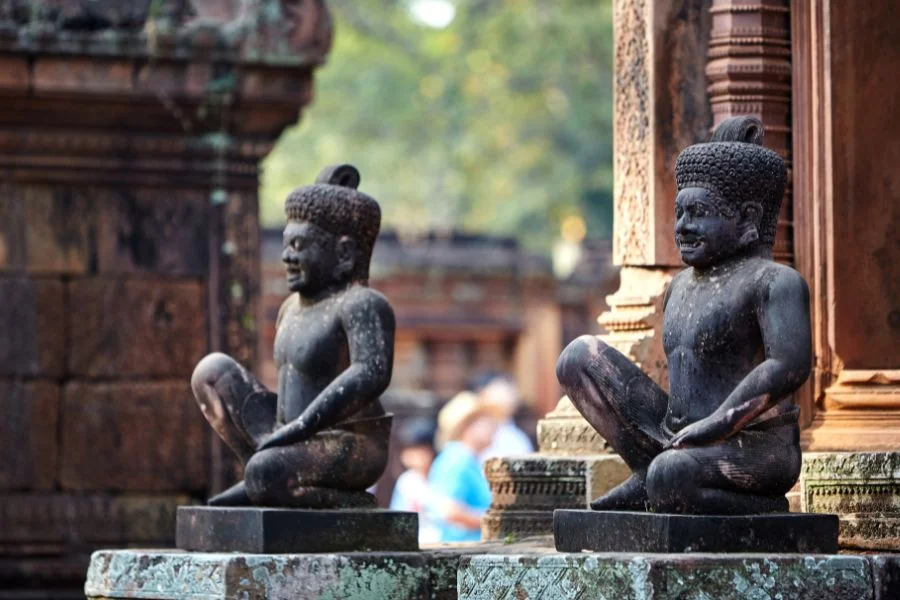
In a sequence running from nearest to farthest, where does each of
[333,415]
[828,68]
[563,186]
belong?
[333,415] → [828,68] → [563,186]

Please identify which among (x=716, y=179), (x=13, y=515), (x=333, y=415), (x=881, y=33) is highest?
(x=881, y=33)

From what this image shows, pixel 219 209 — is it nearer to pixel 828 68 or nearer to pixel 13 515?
pixel 13 515

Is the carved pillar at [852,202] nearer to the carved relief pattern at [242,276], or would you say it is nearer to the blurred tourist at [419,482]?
the blurred tourist at [419,482]

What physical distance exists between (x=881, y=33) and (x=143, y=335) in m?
5.01

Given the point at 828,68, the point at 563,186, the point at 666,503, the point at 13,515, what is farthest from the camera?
the point at 563,186

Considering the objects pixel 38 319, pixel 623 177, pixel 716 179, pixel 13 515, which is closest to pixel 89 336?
pixel 38 319

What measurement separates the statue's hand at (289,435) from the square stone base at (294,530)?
237mm

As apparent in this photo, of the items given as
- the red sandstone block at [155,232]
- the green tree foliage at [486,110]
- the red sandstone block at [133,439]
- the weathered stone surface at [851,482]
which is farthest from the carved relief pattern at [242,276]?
the green tree foliage at [486,110]

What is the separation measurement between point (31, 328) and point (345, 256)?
446cm

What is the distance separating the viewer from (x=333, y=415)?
6.61 metres

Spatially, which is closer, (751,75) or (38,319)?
(751,75)

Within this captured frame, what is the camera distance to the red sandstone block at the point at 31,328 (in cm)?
1095

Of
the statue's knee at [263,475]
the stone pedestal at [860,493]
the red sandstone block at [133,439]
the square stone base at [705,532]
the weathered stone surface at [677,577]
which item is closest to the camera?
the weathered stone surface at [677,577]

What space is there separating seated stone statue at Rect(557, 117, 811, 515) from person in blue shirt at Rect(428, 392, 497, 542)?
408 cm
